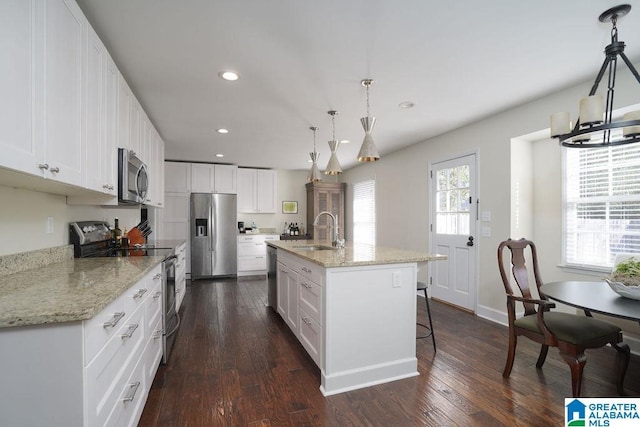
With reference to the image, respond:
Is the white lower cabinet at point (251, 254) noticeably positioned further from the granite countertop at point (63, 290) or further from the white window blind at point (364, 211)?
the granite countertop at point (63, 290)

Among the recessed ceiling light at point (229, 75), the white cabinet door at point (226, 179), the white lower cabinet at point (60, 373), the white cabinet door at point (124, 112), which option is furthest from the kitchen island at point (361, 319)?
the white cabinet door at point (226, 179)

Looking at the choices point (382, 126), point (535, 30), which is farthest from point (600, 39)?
point (382, 126)

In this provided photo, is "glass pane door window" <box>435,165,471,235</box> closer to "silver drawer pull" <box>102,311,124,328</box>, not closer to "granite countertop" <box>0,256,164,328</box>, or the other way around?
"granite countertop" <box>0,256,164,328</box>

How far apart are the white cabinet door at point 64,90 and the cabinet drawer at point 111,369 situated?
790 millimetres

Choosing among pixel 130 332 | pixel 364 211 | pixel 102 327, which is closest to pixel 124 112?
pixel 130 332

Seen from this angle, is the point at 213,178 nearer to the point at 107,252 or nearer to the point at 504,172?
the point at 107,252

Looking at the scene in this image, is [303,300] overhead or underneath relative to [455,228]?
underneath

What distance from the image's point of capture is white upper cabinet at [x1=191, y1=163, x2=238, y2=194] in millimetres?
5906

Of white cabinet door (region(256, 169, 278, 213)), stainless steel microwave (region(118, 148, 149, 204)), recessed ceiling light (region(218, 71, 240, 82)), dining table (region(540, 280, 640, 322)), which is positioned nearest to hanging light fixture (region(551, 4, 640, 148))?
dining table (region(540, 280, 640, 322))

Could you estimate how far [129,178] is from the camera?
2.41m

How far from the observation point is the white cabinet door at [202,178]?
5.89 metres

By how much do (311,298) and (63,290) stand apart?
5.12 ft

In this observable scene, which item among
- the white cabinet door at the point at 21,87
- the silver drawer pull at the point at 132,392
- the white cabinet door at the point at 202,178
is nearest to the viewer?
the white cabinet door at the point at 21,87

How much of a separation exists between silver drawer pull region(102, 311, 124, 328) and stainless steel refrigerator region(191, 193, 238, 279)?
4.68 metres
